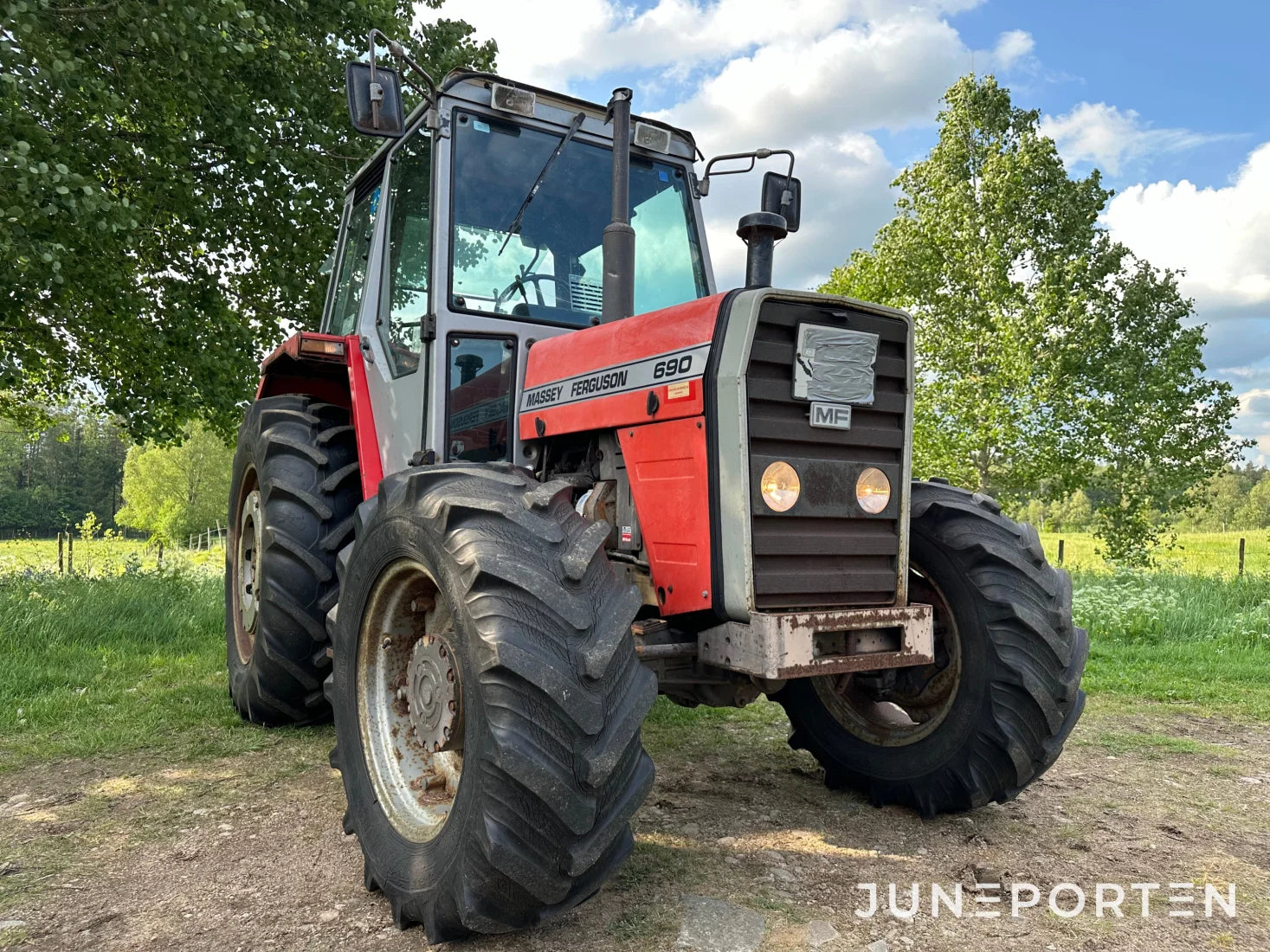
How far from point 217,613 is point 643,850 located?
586 centimetres

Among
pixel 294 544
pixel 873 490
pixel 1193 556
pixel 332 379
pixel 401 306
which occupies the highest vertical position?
pixel 401 306

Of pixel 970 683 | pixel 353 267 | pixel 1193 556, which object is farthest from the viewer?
pixel 1193 556

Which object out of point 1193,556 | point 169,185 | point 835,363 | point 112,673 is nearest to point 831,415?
point 835,363

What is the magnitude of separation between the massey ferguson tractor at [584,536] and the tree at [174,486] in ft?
154

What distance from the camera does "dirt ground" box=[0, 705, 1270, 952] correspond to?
90.7 inches

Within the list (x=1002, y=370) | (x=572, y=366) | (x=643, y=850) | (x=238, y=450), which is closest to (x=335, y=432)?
(x=238, y=450)

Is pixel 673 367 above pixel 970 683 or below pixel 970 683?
above

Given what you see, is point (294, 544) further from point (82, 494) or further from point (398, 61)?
point (82, 494)

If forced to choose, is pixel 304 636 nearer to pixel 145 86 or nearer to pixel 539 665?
pixel 539 665

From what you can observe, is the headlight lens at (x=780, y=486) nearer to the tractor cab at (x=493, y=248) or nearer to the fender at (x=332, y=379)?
the tractor cab at (x=493, y=248)

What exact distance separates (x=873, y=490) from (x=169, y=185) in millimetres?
8378

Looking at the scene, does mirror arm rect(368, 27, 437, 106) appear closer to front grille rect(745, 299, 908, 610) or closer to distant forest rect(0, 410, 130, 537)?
front grille rect(745, 299, 908, 610)

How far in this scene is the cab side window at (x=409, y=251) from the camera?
3605mm

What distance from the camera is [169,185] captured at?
865cm
